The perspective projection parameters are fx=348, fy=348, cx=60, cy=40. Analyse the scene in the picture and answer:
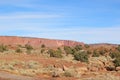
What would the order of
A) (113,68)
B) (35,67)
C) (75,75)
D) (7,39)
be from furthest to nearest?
1. (7,39)
2. (113,68)
3. (35,67)
4. (75,75)

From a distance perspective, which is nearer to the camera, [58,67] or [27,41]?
[58,67]

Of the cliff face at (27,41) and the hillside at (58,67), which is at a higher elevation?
the cliff face at (27,41)

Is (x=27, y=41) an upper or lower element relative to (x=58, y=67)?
upper

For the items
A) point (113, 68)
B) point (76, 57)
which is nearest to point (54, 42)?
point (76, 57)

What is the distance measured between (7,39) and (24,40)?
1007 cm

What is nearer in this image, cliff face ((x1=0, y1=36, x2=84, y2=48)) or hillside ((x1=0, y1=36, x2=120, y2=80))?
hillside ((x1=0, y1=36, x2=120, y2=80))

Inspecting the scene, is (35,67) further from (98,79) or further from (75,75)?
(98,79)

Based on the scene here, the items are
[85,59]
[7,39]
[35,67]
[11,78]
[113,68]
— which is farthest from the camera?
[7,39]

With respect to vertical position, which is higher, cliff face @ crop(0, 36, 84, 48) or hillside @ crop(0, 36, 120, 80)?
cliff face @ crop(0, 36, 84, 48)

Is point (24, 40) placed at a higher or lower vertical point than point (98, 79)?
higher

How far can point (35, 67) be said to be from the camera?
4081 cm

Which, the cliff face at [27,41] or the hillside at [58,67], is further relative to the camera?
the cliff face at [27,41]

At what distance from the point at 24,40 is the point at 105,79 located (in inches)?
6397

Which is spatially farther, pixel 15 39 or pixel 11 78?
pixel 15 39
